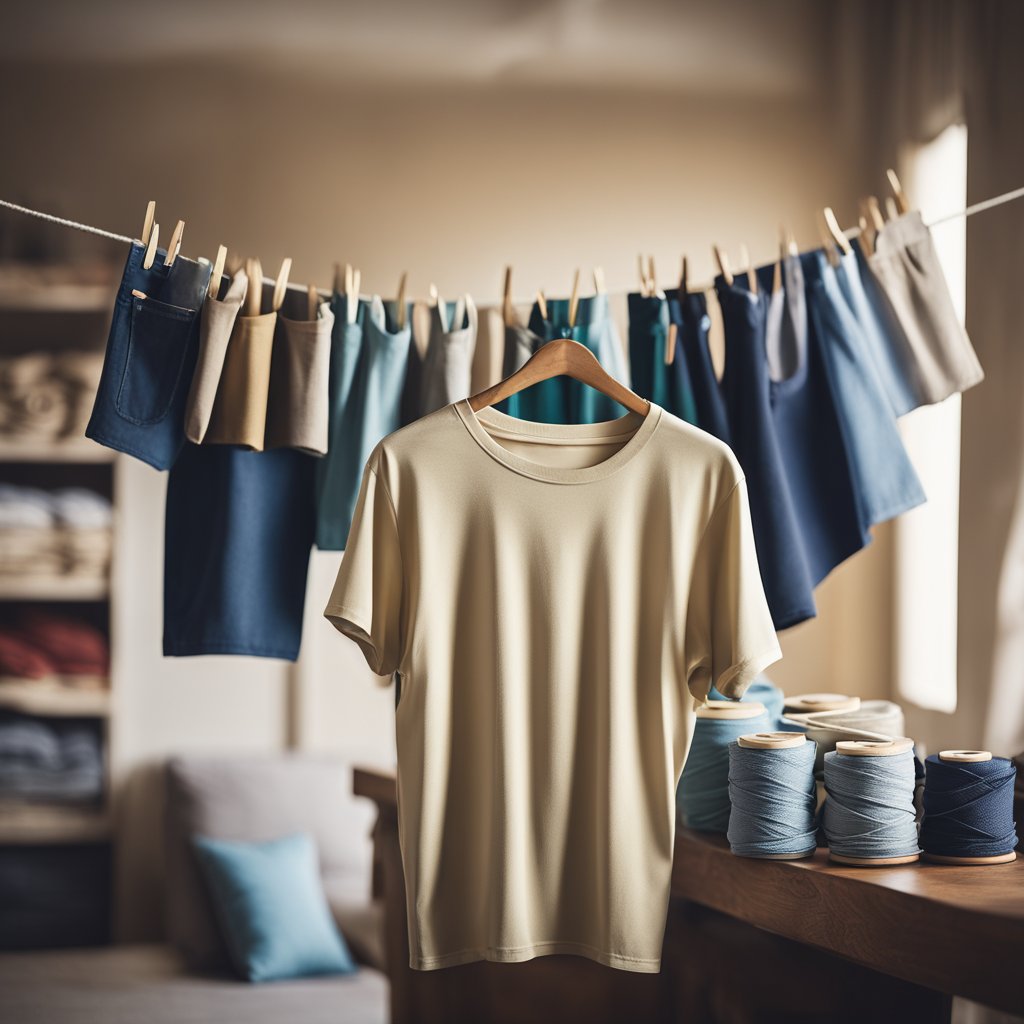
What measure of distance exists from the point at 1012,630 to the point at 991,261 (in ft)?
2.46

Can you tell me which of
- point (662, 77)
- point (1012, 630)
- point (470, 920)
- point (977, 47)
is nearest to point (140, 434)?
point (470, 920)

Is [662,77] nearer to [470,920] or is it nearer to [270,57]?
[270,57]

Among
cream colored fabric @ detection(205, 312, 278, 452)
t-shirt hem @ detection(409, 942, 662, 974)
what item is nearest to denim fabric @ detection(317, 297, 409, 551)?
cream colored fabric @ detection(205, 312, 278, 452)

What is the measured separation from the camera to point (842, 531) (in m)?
1.78

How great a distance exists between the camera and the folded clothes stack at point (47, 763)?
2934mm

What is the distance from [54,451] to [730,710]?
2.03m

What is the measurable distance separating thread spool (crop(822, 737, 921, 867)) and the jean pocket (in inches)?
42.0

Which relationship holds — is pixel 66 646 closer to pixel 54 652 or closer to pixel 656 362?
pixel 54 652

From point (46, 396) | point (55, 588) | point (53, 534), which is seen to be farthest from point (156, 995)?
point (46, 396)

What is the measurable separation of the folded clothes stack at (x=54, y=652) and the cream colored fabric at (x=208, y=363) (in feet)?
5.13

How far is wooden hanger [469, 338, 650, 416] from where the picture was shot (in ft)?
4.92

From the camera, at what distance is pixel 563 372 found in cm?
152

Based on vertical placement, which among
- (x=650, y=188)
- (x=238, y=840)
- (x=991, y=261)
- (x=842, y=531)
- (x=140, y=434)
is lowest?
(x=238, y=840)

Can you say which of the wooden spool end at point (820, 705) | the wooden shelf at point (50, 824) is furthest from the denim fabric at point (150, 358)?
the wooden shelf at point (50, 824)
